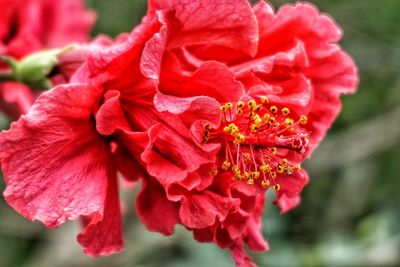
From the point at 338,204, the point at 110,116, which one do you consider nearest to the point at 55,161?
the point at 110,116

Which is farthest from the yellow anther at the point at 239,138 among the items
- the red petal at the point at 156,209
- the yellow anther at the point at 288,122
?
the red petal at the point at 156,209

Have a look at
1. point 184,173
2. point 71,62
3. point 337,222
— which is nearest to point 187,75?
point 184,173

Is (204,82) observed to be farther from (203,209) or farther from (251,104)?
(203,209)

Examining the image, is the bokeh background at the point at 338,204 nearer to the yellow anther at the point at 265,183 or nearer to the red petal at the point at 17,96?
the red petal at the point at 17,96

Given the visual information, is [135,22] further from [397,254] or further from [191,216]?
[191,216]

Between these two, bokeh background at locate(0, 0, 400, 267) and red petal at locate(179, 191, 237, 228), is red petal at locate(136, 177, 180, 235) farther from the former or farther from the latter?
bokeh background at locate(0, 0, 400, 267)

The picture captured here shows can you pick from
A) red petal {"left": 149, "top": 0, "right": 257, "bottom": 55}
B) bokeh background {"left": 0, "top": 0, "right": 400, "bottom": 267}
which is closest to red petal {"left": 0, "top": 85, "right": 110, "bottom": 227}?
red petal {"left": 149, "top": 0, "right": 257, "bottom": 55}

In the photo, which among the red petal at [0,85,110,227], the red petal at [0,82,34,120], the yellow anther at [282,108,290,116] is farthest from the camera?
the red petal at [0,82,34,120]
